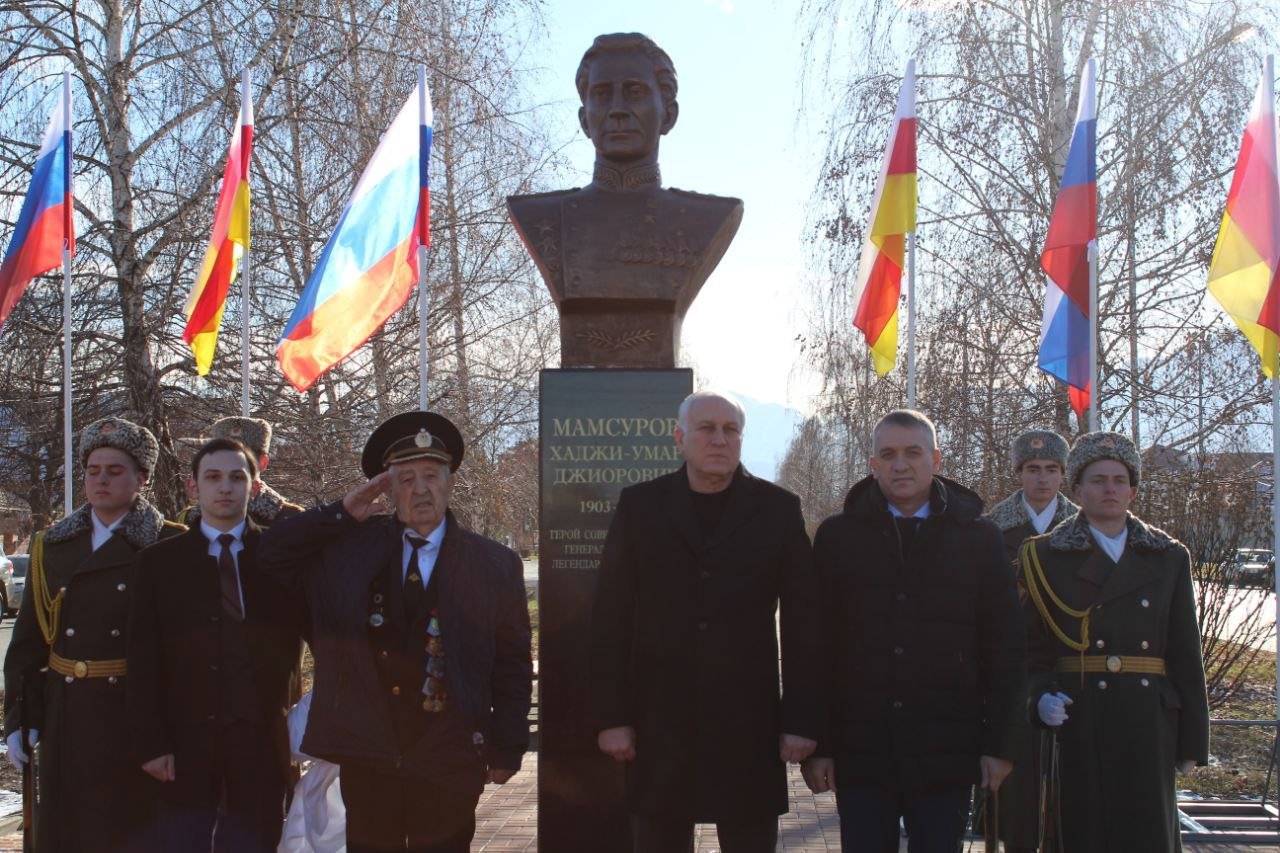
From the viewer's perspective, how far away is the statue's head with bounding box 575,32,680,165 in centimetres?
447

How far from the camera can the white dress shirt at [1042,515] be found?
4844mm

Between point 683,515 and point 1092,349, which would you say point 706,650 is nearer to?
point 683,515

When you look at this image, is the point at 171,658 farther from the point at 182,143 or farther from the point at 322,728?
the point at 182,143

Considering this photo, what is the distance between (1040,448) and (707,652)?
8.07ft

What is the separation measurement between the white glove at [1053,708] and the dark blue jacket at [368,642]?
5.48 ft

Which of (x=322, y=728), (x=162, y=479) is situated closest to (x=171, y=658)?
(x=322, y=728)

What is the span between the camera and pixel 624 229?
4.50 metres

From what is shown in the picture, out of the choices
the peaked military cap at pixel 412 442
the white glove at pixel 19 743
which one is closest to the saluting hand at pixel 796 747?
the peaked military cap at pixel 412 442

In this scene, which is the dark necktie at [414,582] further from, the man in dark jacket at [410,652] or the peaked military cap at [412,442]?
the peaked military cap at [412,442]

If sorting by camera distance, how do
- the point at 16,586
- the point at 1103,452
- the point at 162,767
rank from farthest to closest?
the point at 16,586, the point at 1103,452, the point at 162,767

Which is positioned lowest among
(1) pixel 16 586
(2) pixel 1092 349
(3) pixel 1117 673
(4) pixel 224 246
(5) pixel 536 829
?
(5) pixel 536 829

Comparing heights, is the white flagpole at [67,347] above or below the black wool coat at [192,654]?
above

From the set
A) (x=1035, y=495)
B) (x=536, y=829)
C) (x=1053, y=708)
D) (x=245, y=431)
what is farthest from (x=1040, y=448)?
(x=245, y=431)

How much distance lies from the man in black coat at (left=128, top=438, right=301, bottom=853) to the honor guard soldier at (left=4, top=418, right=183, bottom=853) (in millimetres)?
320
